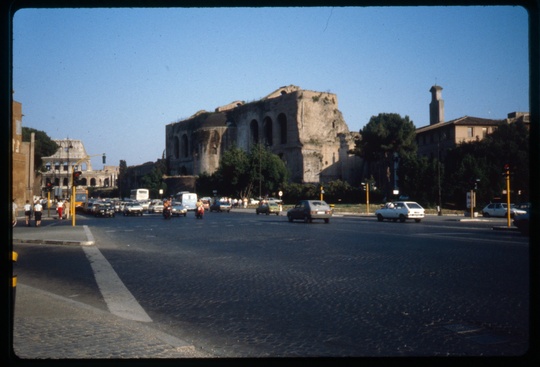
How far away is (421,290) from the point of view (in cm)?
715

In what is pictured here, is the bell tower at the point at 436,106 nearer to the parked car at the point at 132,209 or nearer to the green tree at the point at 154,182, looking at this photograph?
the green tree at the point at 154,182

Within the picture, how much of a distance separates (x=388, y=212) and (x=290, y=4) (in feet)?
92.8

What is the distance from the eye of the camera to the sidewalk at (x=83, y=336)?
4.29 metres

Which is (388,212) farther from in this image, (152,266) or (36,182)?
(36,182)

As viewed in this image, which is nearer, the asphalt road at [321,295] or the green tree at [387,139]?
the asphalt road at [321,295]

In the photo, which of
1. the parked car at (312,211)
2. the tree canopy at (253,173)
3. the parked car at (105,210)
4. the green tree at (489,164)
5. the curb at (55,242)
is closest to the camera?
the curb at (55,242)

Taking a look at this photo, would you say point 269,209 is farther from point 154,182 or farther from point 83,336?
point 154,182

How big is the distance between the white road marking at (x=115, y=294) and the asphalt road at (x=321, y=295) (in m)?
0.07

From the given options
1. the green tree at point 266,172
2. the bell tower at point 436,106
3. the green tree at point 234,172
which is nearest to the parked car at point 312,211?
the green tree at point 266,172

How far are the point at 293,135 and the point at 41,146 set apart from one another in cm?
3447

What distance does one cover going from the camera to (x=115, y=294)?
7.20 m

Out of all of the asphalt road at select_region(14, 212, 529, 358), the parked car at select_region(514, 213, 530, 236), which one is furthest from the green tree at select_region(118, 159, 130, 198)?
the asphalt road at select_region(14, 212, 529, 358)

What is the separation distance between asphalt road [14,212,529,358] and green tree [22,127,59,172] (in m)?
51.7

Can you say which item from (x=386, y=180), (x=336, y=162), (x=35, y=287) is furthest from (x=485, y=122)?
(x=35, y=287)
